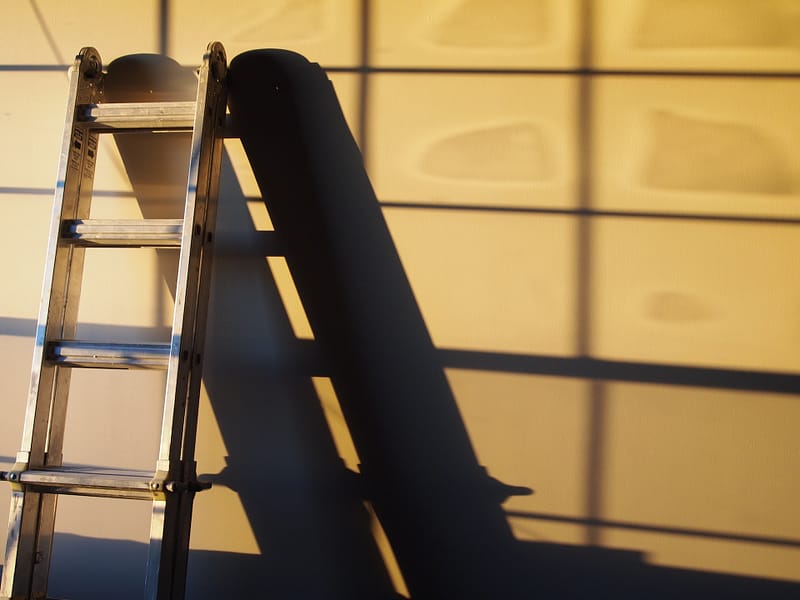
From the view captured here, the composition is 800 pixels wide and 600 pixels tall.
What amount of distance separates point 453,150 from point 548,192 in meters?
0.34

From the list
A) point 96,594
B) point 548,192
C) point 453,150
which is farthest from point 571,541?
point 96,594

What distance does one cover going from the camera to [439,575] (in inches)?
94.1

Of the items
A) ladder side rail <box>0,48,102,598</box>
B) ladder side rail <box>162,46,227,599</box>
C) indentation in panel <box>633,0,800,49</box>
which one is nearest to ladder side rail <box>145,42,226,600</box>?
ladder side rail <box>162,46,227,599</box>

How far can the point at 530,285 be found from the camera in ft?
7.98

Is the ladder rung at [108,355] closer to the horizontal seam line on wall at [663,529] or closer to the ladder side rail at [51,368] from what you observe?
the ladder side rail at [51,368]

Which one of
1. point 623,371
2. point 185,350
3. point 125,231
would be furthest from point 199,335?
point 623,371

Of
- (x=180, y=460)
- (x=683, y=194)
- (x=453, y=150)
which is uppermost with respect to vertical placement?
(x=453, y=150)

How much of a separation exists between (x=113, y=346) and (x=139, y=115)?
76 cm

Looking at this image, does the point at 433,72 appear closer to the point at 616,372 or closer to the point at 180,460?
the point at 616,372

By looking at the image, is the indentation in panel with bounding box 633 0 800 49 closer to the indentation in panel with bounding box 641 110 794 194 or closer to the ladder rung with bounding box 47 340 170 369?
the indentation in panel with bounding box 641 110 794 194

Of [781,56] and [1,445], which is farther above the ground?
[781,56]

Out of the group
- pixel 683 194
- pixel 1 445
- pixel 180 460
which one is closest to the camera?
pixel 180 460

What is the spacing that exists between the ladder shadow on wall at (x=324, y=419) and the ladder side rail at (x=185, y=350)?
0.12 metres

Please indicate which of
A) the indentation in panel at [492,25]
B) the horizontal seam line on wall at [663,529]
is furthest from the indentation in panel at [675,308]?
the indentation in panel at [492,25]
